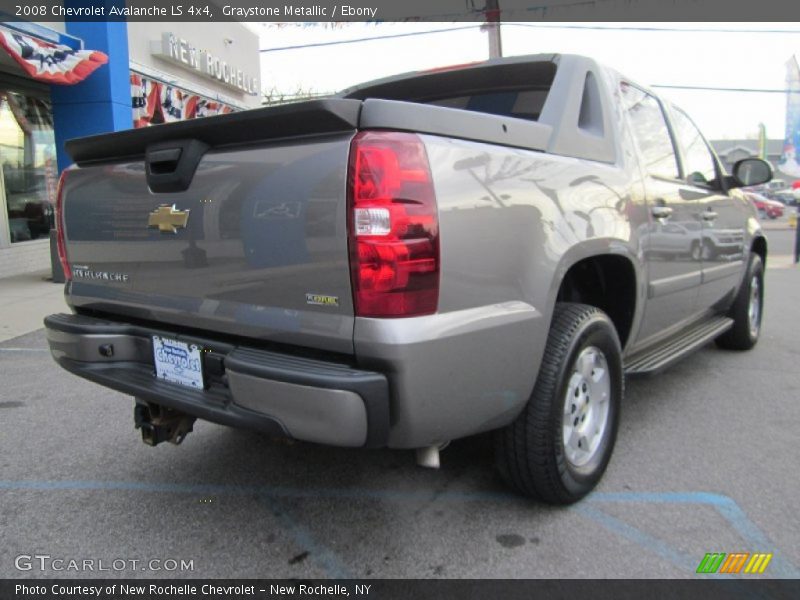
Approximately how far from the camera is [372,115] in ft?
6.34

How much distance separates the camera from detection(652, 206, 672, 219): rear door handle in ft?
10.6

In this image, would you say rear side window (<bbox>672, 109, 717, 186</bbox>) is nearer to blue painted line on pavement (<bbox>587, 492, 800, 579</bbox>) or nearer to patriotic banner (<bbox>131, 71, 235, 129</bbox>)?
blue painted line on pavement (<bbox>587, 492, 800, 579</bbox>)

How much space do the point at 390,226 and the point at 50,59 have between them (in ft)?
26.8

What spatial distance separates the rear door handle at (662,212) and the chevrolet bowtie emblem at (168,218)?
91.0 inches

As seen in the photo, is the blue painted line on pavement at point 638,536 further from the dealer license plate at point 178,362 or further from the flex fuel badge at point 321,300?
the dealer license plate at point 178,362

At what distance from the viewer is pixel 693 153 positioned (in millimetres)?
4164

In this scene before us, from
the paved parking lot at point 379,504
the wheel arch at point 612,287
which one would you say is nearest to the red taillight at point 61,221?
the paved parking lot at point 379,504

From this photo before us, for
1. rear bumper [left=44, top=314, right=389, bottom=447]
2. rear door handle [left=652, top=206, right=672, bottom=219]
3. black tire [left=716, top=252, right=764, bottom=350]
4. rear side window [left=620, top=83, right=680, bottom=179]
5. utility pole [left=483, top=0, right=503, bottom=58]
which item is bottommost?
black tire [left=716, top=252, right=764, bottom=350]

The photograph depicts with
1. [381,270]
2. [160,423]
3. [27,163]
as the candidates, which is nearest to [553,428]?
[381,270]

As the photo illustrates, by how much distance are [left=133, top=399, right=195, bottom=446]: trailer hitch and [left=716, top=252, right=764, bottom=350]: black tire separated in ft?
14.4

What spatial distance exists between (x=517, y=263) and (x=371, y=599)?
1278mm

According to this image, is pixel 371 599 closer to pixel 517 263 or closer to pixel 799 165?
pixel 517 263

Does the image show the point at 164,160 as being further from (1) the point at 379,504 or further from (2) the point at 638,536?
(2) the point at 638,536

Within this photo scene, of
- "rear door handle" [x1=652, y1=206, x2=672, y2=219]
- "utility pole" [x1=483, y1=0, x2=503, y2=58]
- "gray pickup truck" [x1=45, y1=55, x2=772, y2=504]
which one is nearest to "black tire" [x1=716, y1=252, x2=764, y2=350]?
"rear door handle" [x1=652, y1=206, x2=672, y2=219]
